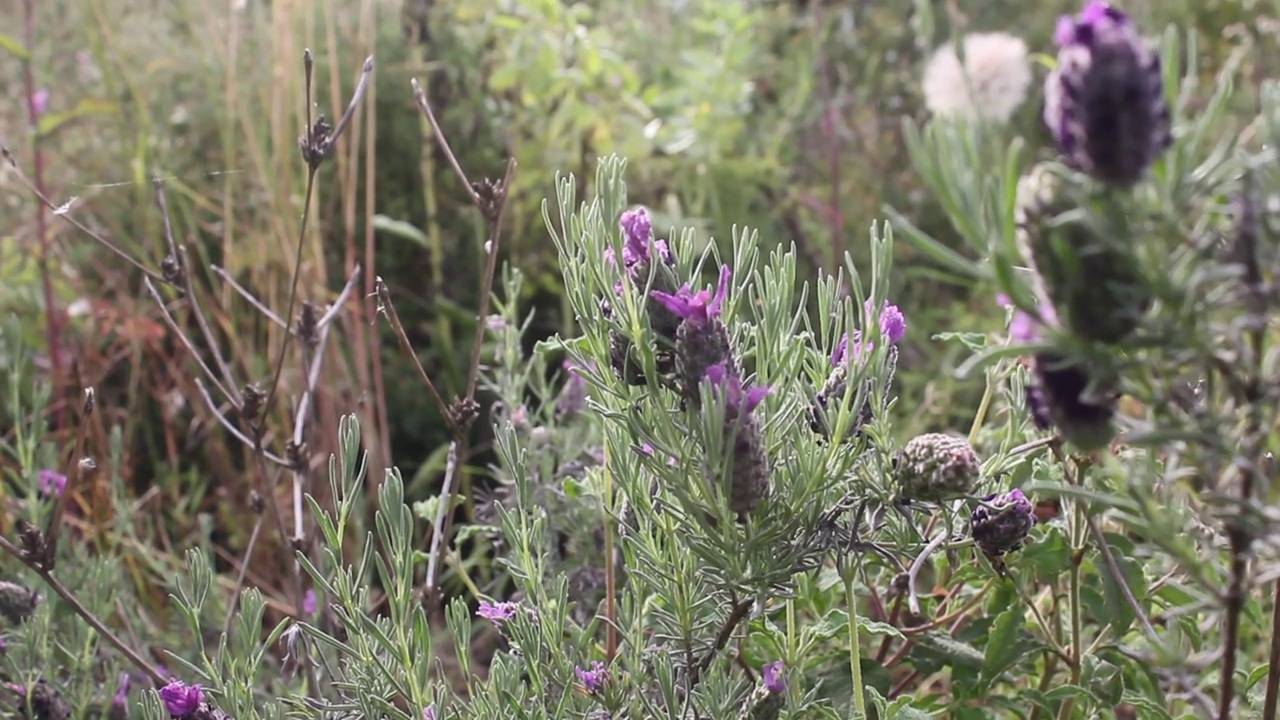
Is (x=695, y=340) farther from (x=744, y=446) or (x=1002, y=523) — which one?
(x=1002, y=523)

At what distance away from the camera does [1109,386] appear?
1.21 ft

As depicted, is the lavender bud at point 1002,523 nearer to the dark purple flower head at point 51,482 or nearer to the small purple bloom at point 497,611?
the small purple bloom at point 497,611

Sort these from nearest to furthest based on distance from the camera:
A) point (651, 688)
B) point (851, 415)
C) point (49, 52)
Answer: point (851, 415)
point (651, 688)
point (49, 52)

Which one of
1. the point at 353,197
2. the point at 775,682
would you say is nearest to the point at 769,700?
the point at 775,682

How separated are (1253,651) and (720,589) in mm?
674

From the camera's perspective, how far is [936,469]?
0.49 metres

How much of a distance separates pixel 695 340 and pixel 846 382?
9 centimetres

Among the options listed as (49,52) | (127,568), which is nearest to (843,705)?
(127,568)

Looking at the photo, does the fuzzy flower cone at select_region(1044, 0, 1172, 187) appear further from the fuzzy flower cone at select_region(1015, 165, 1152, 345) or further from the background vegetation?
the background vegetation

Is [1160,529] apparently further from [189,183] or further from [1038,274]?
[189,183]

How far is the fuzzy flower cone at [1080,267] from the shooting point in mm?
330

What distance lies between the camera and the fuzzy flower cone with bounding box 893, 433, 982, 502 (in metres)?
0.48

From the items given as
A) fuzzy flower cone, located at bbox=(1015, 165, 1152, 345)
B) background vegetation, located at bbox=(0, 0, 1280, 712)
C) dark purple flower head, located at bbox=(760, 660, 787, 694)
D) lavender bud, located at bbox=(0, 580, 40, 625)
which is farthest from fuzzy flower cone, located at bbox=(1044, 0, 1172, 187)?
background vegetation, located at bbox=(0, 0, 1280, 712)

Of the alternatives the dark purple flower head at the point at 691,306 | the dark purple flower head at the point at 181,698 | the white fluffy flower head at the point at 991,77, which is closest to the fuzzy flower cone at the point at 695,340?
the dark purple flower head at the point at 691,306
